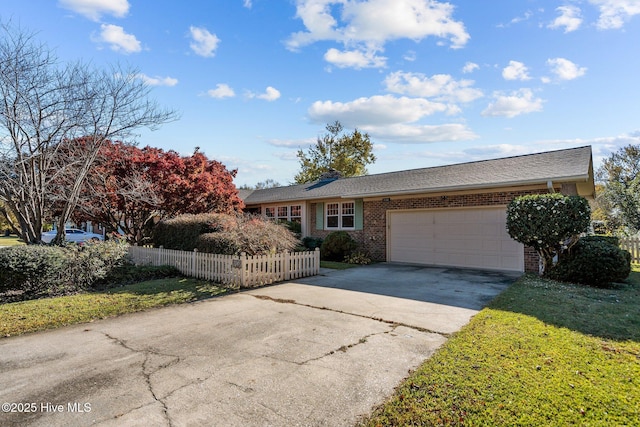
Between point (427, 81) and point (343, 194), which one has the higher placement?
point (427, 81)

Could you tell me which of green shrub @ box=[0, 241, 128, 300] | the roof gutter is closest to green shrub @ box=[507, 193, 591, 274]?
the roof gutter

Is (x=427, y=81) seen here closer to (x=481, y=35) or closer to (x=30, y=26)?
(x=481, y=35)

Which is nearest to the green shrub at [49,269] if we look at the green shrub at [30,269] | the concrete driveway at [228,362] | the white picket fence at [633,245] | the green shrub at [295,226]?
the green shrub at [30,269]

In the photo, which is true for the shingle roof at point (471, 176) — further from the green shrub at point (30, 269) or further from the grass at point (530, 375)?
the green shrub at point (30, 269)

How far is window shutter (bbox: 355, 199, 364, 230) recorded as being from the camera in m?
14.8

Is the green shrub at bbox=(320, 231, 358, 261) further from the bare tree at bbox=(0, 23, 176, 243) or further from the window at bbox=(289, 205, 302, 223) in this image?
the bare tree at bbox=(0, 23, 176, 243)

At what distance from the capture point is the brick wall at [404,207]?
35.1 feet

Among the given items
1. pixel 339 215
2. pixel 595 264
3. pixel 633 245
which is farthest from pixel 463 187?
pixel 633 245

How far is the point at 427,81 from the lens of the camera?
490 inches

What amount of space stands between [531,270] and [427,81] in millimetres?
7447

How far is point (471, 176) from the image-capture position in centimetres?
1233

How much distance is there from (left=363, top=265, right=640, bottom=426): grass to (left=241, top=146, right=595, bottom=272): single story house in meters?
5.49

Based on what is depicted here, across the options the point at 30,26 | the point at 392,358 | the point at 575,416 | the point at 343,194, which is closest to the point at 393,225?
the point at 343,194

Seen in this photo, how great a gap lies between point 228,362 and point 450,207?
33.9 feet
